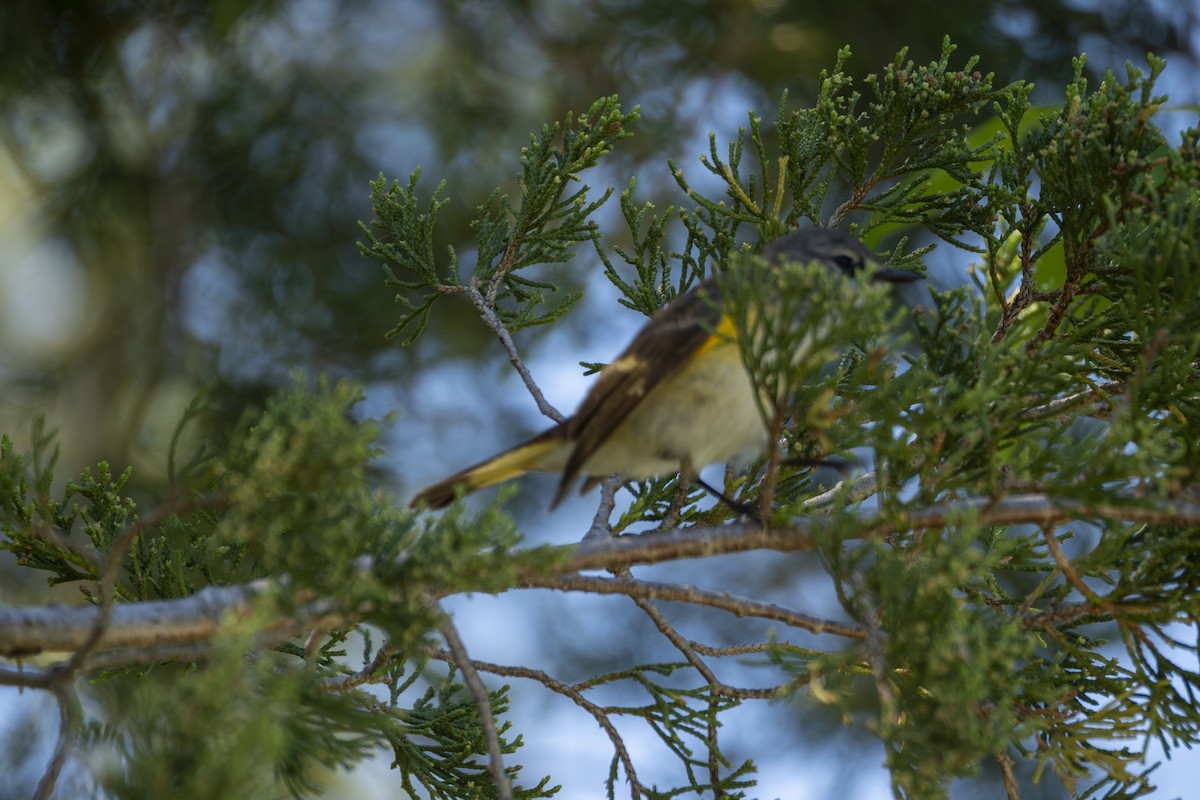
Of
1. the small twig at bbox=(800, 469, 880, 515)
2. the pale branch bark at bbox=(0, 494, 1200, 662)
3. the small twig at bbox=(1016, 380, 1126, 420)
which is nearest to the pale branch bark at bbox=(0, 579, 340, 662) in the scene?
the pale branch bark at bbox=(0, 494, 1200, 662)

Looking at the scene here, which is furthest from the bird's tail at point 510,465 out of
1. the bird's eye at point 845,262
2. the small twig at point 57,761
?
the small twig at point 57,761

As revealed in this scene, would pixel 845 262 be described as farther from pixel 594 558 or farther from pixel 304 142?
pixel 304 142

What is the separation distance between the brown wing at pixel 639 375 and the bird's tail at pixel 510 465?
77 millimetres

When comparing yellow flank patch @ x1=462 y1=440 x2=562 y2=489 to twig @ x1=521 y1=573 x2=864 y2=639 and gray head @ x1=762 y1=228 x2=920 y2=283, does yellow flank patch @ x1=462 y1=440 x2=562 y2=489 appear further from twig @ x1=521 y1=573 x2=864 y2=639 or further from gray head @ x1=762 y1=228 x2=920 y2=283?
gray head @ x1=762 y1=228 x2=920 y2=283

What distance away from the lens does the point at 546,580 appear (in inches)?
102

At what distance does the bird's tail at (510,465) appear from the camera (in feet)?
10.4

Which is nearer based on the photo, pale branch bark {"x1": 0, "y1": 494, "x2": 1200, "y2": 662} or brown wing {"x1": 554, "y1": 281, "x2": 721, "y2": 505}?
pale branch bark {"x1": 0, "y1": 494, "x2": 1200, "y2": 662}

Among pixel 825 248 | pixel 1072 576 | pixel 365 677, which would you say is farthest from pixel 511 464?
pixel 1072 576

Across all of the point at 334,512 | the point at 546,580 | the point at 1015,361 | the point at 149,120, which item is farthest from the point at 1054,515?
the point at 149,120

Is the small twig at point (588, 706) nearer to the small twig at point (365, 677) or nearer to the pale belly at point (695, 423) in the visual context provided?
the small twig at point (365, 677)

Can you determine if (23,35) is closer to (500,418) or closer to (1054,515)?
(500,418)

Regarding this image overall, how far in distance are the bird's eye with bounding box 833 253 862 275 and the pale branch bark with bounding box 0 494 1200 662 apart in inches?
45.8

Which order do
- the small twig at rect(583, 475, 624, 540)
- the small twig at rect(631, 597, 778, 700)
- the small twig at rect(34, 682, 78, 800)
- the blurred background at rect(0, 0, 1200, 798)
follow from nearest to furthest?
the small twig at rect(34, 682, 78, 800) → the small twig at rect(631, 597, 778, 700) → the small twig at rect(583, 475, 624, 540) → the blurred background at rect(0, 0, 1200, 798)

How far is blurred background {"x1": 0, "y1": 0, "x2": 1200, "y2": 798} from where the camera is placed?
6309 millimetres
